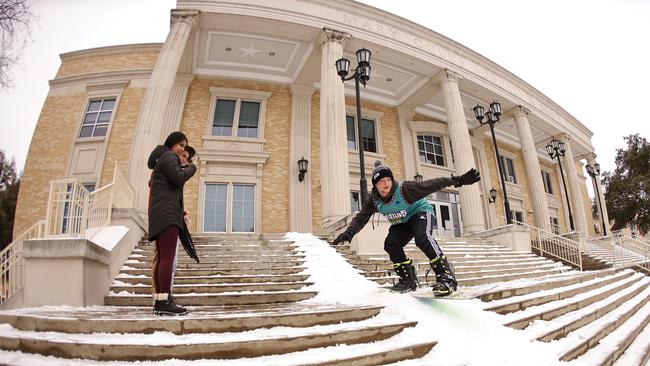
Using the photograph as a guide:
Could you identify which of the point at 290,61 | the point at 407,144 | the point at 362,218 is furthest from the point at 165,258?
the point at 407,144

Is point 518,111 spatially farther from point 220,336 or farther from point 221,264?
point 220,336

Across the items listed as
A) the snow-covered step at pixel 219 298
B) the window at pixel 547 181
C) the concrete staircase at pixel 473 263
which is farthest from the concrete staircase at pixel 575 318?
the window at pixel 547 181

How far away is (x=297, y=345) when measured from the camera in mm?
2449

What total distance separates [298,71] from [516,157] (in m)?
17.9

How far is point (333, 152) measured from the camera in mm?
11312

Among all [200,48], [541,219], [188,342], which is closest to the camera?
[188,342]

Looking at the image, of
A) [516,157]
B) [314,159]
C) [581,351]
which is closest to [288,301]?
[581,351]

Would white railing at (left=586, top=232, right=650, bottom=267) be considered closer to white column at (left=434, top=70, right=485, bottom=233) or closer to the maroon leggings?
white column at (left=434, top=70, right=485, bottom=233)

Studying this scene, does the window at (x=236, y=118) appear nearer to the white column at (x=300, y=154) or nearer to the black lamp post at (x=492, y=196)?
the white column at (x=300, y=154)

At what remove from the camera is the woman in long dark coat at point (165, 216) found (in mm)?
3145

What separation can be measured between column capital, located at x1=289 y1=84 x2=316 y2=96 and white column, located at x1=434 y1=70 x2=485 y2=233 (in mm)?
6328

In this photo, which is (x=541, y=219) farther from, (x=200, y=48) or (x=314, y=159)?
(x=200, y=48)

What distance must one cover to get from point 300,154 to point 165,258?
12.3 meters

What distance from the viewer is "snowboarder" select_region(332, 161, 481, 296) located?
11.8ft
